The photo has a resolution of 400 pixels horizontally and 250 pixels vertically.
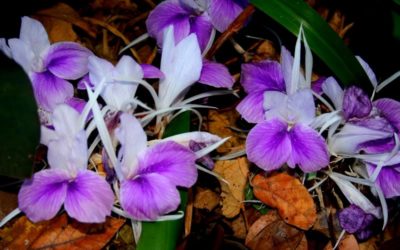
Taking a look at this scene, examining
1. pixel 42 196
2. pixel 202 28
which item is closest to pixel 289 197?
pixel 202 28

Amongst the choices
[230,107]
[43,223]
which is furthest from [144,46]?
[43,223]

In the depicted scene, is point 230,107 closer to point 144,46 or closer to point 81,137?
point 144,46

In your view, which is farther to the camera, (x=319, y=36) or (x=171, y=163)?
(x=319, y=36)

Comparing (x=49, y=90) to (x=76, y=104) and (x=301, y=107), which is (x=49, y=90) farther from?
(x=301, y=107)

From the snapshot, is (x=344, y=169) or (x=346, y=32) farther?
(x=346, y=32)

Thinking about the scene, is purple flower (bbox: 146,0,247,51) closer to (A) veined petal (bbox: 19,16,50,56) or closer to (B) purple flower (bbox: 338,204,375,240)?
(A) veined petal (bbox: 19,16,50,56)

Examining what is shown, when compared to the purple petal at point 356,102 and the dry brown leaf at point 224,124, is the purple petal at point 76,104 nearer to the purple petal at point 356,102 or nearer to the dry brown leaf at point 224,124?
the dry brown leaf at point 224,124
